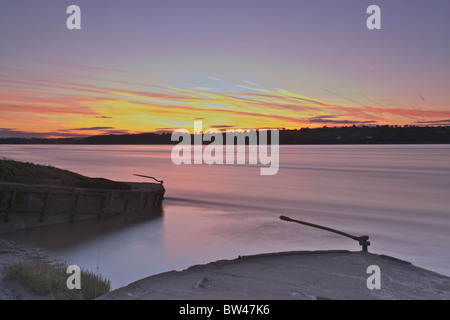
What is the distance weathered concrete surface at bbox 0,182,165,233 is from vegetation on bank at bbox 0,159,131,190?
0.92 m

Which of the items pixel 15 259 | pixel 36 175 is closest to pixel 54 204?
pixel 36 175

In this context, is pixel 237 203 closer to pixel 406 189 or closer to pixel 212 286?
pixel 406 189

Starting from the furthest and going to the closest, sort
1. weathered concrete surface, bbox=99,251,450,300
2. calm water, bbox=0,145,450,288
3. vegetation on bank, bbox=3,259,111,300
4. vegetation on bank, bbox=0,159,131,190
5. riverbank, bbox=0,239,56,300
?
vegetation on bank, bbox=0,159,131,190 → calm water, bbox=0,145,450,288 → vegetation on bank, bbox=3,259,111,300 → riverbank, bbox=0,239,56,300 → weathered concrete surface, bbox=99,251,450,300

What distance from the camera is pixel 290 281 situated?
7.29 meters

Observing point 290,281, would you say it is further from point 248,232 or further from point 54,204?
point 54,204

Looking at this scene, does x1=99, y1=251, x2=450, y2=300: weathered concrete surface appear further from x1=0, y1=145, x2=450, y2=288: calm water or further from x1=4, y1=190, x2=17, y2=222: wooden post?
x1=4, y1=190, x2=17, y2=222: wooden post

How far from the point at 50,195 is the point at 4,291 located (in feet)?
29.1

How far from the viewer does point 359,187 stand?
129ft

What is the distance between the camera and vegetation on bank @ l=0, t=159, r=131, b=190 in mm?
15820

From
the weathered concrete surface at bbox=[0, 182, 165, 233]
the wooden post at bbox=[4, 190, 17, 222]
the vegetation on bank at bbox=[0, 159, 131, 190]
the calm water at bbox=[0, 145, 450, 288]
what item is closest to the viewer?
the calm water at bbox=[0, 145, 450, 288]

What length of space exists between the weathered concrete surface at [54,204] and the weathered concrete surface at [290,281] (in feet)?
32.3

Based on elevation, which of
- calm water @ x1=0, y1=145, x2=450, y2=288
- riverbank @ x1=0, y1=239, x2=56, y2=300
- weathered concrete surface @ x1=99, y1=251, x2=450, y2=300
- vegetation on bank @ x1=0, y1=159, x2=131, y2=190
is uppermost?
vegetation on bank @ x1=0, y1=159, x2=131, y2=190

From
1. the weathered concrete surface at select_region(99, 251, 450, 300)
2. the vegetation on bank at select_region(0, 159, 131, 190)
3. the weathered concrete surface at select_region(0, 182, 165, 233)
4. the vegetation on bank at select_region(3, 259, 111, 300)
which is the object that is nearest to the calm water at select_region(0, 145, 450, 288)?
the weathered concrete surface at select_region(0, 182, 165, 233)
